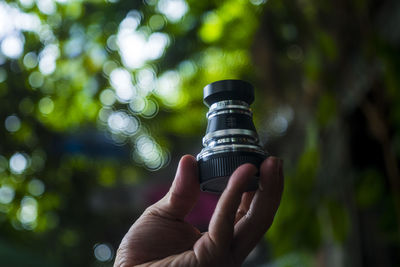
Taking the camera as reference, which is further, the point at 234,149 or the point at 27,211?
the point at 27,211

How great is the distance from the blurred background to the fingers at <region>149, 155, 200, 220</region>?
1.53 metres

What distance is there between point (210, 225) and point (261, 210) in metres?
0.11

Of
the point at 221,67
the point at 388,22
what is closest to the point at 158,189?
the point at 221,67

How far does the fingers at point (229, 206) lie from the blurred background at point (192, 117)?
174 centimetres

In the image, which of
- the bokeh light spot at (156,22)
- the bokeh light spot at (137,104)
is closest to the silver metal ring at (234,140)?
the bokeh light spot at (156,22)

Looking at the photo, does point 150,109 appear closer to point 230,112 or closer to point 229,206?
point 230,112

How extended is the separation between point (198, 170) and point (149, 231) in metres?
0.19

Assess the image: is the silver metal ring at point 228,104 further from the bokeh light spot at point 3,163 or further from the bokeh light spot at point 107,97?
the bokeh light spot at point 107,97

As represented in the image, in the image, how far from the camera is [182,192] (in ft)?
3.35

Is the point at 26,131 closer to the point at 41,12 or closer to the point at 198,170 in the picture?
the point at 41,12

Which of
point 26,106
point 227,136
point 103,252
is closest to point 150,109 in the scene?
point 103,252

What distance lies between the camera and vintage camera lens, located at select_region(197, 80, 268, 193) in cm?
92

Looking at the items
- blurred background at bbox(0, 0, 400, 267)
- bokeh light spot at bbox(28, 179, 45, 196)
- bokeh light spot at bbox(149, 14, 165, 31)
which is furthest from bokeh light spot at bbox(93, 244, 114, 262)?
bokeh light spot at bbox(149, 14, 165, 31)

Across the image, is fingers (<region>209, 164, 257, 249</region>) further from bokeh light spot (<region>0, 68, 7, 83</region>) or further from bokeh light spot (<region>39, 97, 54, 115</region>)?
bokeh light spot (<region>39, 97, 54, 115</region>)
